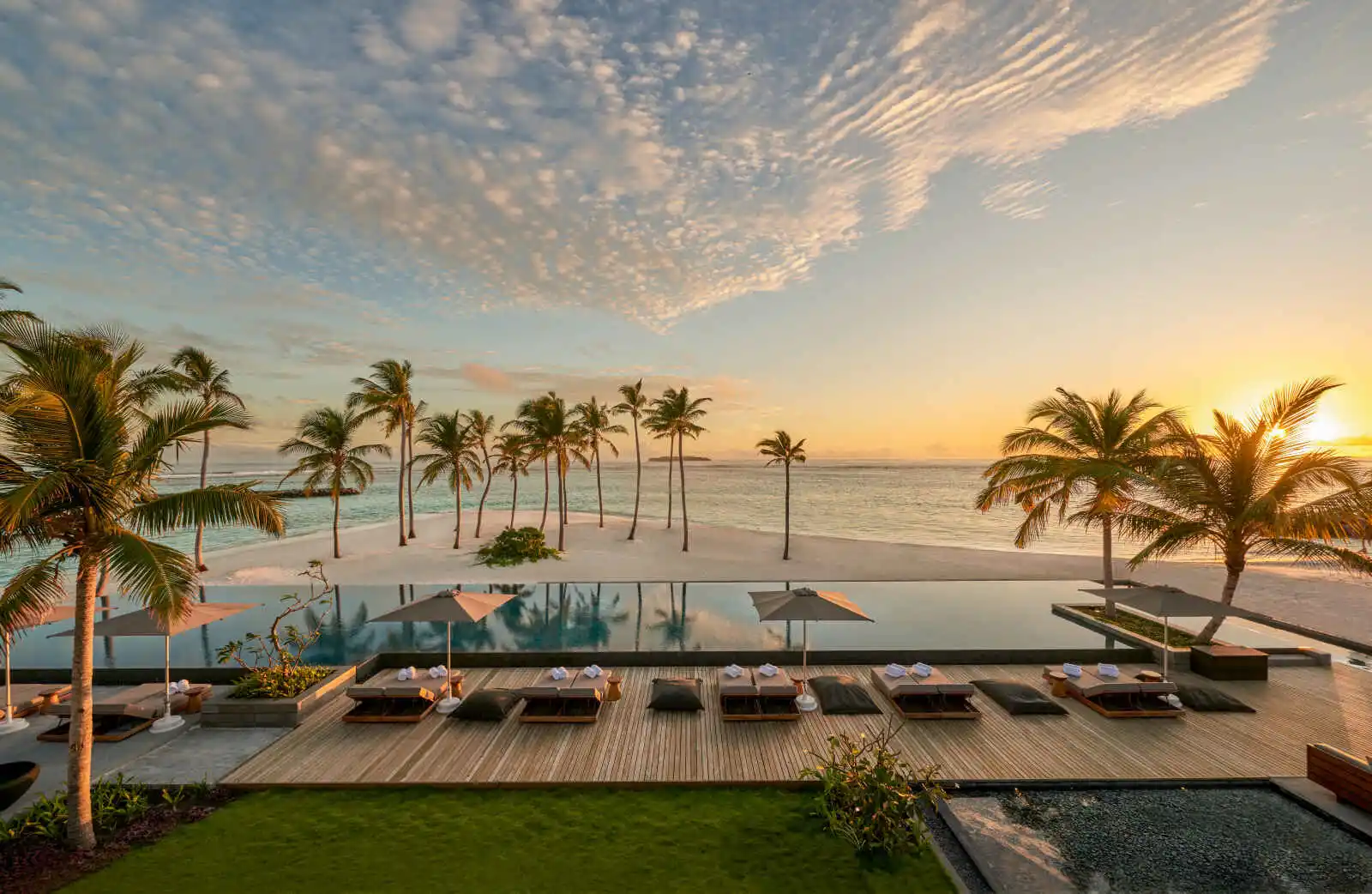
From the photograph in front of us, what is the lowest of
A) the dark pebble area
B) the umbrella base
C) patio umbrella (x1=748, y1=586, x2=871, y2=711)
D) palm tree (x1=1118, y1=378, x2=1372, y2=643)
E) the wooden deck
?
the umbrella base

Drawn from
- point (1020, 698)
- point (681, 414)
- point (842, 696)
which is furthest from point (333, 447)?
point (1020, 698)

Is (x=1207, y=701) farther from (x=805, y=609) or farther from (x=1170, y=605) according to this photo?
(x=805, y=609)

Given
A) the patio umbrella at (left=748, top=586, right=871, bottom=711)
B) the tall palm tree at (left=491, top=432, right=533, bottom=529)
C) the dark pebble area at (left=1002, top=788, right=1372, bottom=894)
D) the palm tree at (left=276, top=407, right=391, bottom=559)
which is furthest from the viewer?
the tall palm tree at (left=491, top=432, right=533, bottom=529)

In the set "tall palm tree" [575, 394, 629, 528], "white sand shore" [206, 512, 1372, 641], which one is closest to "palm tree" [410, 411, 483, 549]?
"white sand shore" [206, 512, 1372, 641]

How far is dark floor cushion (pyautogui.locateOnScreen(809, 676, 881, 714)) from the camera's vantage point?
10164mm

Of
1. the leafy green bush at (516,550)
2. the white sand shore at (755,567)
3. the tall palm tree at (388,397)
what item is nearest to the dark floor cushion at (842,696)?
the white sand shore at (755,567)

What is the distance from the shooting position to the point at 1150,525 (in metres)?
15.1

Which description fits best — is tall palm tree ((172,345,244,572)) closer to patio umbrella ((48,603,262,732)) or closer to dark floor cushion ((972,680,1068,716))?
patio umbrella ((48,603,262,732))

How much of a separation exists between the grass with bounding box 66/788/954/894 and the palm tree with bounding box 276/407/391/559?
28135 millimetres

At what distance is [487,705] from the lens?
994 cm

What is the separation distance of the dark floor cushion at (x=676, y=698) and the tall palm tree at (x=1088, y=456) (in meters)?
13.4

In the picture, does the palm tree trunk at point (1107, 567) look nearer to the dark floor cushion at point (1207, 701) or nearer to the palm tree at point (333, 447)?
the dark floor cushion at point (1207, 701)

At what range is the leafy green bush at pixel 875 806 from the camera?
21.0 feet

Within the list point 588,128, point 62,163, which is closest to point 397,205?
point 588,128
